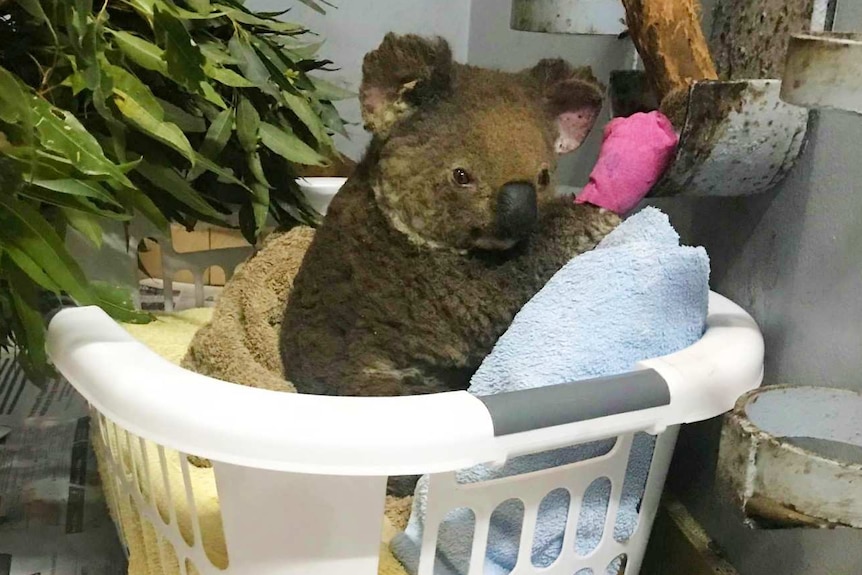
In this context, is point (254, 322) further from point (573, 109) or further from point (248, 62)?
point (573, 109)

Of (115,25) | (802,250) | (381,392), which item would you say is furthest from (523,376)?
(115,25)

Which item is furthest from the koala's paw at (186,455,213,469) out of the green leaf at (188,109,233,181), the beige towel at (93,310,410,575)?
the green leaf at (188,109,233,181)

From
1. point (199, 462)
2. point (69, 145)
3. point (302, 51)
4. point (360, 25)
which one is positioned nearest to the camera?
point (69, 145)

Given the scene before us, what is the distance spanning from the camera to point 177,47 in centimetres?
53

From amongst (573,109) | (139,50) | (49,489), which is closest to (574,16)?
(573,109)

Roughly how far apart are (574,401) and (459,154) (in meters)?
0.20

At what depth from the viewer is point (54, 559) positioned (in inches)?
29.3

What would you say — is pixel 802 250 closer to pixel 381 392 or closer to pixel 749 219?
pixel 749 219

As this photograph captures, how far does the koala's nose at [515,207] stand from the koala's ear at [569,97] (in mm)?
99

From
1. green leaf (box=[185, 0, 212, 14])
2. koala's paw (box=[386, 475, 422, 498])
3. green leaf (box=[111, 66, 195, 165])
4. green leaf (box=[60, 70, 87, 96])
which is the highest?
green leaf (box=[185, 0, 212, 14])

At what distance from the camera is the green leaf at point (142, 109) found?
590 millimetres

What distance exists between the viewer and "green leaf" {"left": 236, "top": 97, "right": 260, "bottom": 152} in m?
0.73

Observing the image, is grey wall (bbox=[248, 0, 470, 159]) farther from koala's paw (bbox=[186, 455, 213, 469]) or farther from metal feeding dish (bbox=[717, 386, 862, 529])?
metal feeding dish (bbox=[717, 386, 862, 529])

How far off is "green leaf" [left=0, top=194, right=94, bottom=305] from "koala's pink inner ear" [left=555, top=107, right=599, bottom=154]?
0.34 m
